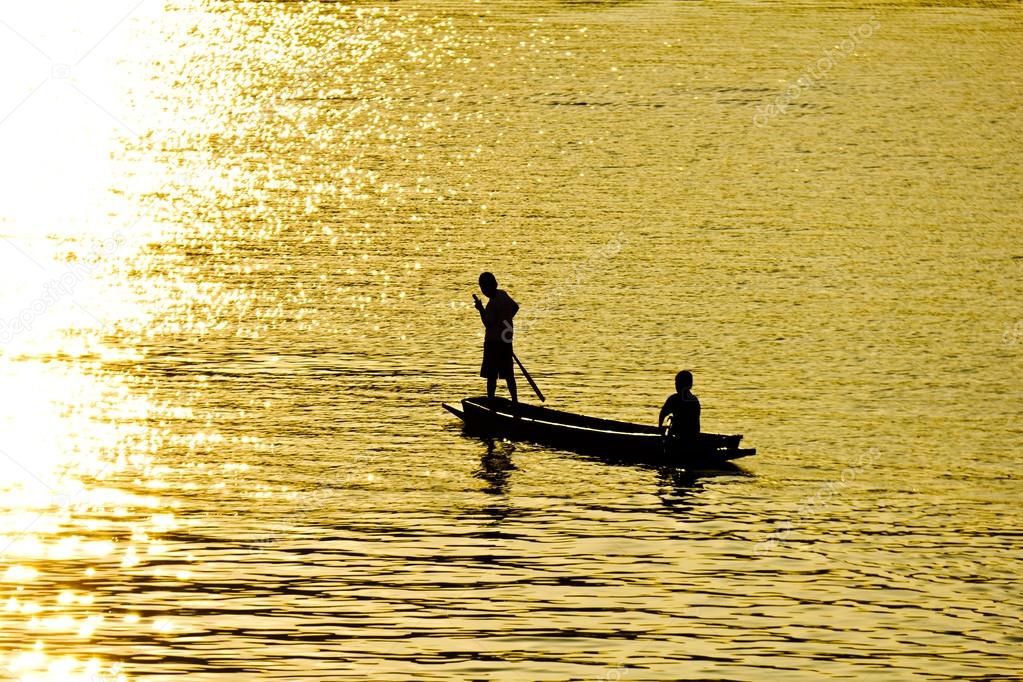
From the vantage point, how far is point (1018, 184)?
2266 inches

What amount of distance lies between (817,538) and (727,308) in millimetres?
17018

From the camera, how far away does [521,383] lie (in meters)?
33.2

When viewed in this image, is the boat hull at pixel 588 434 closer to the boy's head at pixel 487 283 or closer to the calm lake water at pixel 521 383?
the calm lake water at pixel 521 383

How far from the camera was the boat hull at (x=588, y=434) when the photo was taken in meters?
26.5

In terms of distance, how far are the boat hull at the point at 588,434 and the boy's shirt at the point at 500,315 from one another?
1256 millimetres

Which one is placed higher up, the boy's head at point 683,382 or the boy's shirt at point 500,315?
the boy's shirt at point 500,315

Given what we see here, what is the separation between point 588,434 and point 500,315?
9.37ft

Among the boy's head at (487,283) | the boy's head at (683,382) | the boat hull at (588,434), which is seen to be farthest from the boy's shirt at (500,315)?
the boy's head at (683,382)

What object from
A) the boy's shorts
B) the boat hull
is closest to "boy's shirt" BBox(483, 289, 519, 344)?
the boy's shorts

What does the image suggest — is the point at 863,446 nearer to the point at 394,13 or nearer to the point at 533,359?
the point at 533,359

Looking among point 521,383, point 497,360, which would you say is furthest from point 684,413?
point 521,383

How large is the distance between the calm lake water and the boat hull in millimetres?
387

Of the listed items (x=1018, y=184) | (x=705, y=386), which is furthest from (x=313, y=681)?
(x=1018, y=184)

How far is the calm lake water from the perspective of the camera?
19.8 meters
